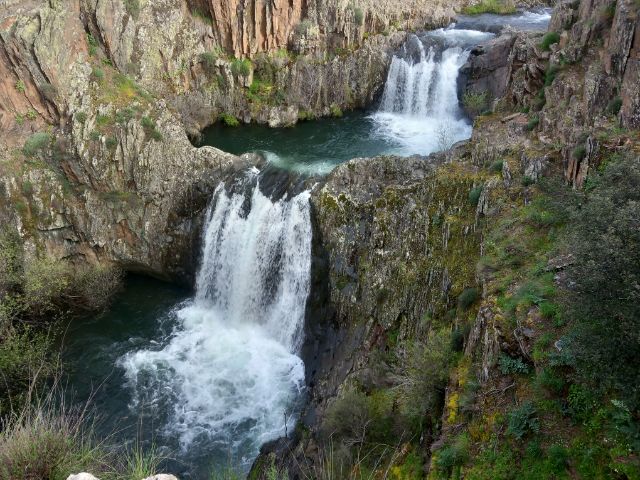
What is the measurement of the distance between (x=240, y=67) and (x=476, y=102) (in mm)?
18066

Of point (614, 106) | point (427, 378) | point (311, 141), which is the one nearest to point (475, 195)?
point (614, 106)

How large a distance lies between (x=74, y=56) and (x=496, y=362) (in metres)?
30.4

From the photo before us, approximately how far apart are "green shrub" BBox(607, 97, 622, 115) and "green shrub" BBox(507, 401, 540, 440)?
1246 cm

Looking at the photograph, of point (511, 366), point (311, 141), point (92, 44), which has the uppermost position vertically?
point (92, 44)

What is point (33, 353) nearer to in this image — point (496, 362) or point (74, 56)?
point (74, 56)

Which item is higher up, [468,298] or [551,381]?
[551,381]

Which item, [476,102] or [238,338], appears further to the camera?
[476,102]

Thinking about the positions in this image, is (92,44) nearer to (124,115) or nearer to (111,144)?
(124,115)

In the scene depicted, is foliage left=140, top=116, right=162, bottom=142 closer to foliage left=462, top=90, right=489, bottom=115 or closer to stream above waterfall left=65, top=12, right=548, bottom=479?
stream above waterfall left=65, top=12, right=548, bottom=479

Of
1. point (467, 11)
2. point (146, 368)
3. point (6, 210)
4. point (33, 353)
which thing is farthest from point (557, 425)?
point (467, 11)

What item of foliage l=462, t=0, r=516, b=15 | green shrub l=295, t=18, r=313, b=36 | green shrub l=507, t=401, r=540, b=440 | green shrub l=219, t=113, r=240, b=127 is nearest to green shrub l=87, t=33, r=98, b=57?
green shrub l=219, t=113, r=240, b=127

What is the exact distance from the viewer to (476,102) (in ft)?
103

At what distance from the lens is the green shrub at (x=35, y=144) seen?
2911 cm

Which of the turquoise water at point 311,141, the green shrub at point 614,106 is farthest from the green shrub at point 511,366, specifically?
the turquoise water at point 311,141
